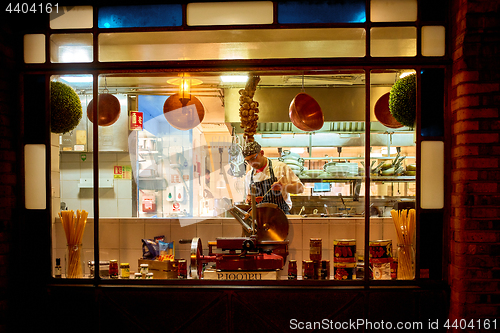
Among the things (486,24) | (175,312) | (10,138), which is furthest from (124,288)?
(486,24)

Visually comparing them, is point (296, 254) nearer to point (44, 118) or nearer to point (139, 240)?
point (139, 240)

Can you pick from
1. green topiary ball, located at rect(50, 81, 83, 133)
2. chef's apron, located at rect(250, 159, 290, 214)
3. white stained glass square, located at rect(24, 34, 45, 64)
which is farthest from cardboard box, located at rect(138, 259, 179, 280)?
white stained glass square, located at rect(24, 34, 45, 64)

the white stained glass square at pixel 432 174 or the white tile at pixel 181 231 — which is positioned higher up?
the white stained glass square at pixel 432 174

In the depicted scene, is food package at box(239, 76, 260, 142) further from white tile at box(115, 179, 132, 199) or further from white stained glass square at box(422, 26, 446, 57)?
white tile at box(115, 179, 132, 199)

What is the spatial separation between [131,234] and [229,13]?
86.6 inches

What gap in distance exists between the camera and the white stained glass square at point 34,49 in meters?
2.48

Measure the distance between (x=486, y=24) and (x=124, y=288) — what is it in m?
3.03

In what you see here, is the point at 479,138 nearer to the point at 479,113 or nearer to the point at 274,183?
the point at 479,113

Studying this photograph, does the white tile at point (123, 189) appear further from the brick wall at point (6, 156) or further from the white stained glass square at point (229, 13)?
the white stained glass square at point (229, 13)

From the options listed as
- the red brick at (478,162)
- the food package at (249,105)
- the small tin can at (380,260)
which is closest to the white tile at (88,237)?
the food package at (249,105)

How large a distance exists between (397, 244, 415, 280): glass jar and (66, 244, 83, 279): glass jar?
243cm

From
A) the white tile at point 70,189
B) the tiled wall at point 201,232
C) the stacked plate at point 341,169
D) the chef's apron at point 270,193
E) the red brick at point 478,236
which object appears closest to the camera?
the red brick at point 478,236

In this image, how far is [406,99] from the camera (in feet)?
8.10

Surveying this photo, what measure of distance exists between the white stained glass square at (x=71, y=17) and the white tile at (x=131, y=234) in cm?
178
